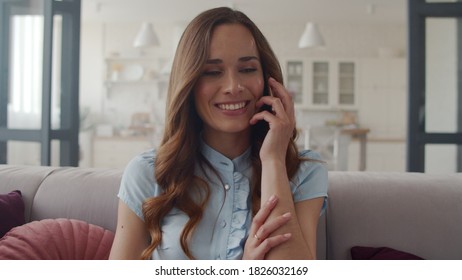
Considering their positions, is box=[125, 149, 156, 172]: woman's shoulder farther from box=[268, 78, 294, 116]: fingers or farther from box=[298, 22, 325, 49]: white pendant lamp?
box=[298, 22, 325, 49]: white pendant lamp

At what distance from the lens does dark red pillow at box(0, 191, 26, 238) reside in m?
1.12

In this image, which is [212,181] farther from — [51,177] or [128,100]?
[128,100]

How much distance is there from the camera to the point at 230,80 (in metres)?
0.90

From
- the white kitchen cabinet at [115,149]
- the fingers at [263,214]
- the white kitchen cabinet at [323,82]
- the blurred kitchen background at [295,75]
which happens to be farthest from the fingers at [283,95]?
the white kitchen cabinet at [323,82]

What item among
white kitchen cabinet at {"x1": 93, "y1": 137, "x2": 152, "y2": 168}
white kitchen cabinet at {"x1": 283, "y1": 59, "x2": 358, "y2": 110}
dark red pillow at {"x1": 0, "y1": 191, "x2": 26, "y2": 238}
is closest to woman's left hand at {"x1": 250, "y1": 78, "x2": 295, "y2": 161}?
dark red pillow at {"x1": 0, "y1": 191, "x2": 26, "y2": 238}

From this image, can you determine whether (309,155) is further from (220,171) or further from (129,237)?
(129,237)

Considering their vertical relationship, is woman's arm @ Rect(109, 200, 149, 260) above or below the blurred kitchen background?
below

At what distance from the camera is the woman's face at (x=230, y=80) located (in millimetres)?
904

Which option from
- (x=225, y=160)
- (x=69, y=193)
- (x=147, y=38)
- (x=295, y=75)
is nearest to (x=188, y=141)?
(x=225, y=160)

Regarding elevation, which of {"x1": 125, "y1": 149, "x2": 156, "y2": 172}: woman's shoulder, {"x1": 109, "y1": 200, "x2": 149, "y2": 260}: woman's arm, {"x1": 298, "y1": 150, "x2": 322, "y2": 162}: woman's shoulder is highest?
{"x1": 298, "y1": 150, "x2": 322, "y2": 162}: woman's shoulder

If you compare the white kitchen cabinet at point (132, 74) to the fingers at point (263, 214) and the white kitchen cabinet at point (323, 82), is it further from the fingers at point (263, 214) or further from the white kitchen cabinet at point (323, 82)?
the fingers at point (263, 214)

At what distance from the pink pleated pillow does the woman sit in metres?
0.19

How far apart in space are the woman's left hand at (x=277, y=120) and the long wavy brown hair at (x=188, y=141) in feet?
0.14

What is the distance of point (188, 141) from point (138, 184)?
0.14 meters
